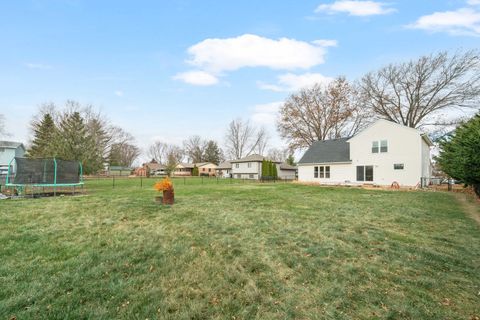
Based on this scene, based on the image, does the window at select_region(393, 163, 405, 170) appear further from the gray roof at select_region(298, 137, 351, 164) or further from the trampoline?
the trampoline

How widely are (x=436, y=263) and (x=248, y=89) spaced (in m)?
17.6

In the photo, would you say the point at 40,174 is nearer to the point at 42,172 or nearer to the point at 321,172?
the point at 42,172

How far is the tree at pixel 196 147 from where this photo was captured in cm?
6512

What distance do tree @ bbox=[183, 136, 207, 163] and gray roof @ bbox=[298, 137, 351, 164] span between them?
141 ft

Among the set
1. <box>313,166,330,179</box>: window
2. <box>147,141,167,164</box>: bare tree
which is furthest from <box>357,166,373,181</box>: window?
<box>147,141,167,164</box>: bare tree

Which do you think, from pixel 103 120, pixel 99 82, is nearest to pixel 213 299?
pixel 99 82

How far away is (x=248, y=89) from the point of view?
63.8ft

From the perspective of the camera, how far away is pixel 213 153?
62.2 metres

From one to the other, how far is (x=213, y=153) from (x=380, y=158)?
153 feet

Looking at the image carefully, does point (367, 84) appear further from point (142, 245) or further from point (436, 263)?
point (142, 245)

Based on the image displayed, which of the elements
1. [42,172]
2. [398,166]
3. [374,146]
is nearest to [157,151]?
[42,172]

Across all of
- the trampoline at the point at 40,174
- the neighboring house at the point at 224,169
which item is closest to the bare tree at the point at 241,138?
the neighboring house at the point at 224,169

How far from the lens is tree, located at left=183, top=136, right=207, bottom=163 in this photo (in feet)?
214

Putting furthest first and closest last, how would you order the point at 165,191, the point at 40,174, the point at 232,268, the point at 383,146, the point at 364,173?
1. the point at 364,173
2. the point at 383,146
3. the point at 40,174
4. the point at 165,191
5. the point at 232,268
